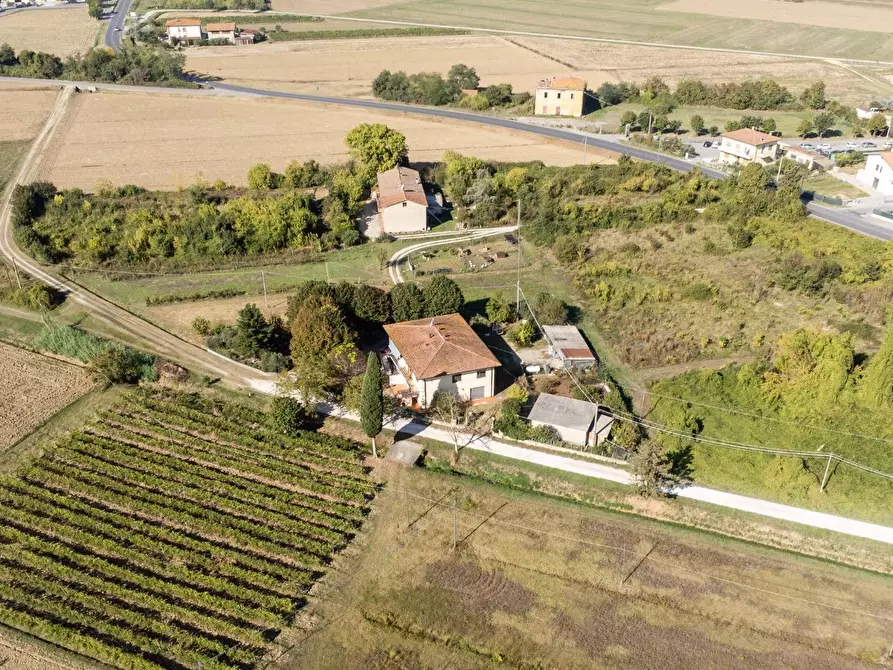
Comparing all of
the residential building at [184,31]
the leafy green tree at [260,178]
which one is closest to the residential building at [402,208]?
the leafy green tree at [260,178]

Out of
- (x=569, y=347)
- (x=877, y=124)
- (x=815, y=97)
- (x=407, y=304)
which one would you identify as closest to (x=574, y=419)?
(x=569, y=347)

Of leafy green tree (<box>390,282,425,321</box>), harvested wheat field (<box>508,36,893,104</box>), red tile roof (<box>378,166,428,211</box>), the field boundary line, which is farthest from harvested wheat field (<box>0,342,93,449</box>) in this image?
the field boundary line

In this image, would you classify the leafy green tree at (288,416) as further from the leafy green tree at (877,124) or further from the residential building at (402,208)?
the leafy green tree at (877,124)

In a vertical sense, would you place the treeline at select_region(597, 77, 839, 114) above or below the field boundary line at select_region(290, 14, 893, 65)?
below

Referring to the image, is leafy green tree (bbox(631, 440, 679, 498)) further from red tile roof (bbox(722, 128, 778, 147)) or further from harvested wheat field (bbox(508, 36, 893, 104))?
harvested wheat field (bbox(508, 36, 893, 104))

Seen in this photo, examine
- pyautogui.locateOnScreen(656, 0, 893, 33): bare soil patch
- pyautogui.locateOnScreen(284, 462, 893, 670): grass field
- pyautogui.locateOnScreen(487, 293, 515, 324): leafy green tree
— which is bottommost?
pyautogui.locateOnScreen(284, 462, 893, 670): grass field

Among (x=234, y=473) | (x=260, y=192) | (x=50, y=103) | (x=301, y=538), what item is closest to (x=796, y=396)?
(x=301, y=538)
